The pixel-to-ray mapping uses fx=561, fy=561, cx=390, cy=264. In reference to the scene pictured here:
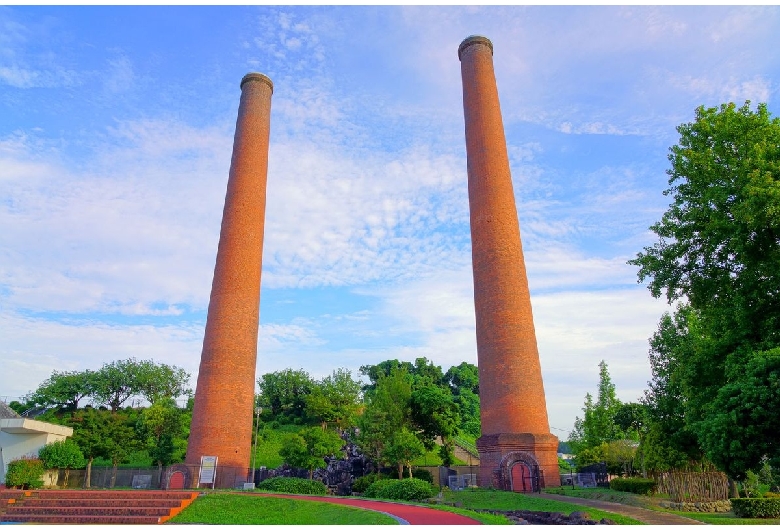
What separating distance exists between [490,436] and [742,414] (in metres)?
14.7

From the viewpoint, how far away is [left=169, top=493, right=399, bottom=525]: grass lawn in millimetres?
17203

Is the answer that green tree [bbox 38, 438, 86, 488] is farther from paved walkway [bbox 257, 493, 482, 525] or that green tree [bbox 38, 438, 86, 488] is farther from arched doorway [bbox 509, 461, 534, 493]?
arched doorway [bbox 509, 461, 534, 493]

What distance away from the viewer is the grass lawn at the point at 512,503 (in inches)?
659

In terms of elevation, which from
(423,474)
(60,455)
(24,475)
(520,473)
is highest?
(60,455)

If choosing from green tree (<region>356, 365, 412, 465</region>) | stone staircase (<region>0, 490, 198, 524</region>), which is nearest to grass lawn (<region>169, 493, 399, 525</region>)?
stone staircase (<region>0, 490, 198, 524</region>)

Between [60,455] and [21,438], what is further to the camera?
[21,438]

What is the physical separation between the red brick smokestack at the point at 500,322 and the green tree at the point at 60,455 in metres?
24.1

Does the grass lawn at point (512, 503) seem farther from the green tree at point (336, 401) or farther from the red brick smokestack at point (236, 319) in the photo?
the green tree at point (336, 401)

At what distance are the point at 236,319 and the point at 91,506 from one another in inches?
518

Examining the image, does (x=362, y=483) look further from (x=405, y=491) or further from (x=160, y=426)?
(x=160, y=426)

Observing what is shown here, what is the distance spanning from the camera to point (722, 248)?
20344 millimetres

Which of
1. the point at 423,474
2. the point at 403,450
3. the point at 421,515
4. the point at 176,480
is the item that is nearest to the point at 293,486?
the point at 403,450

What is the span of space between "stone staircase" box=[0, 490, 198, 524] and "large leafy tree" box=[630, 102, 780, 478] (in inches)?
695

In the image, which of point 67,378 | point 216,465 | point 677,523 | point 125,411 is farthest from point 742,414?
point 67,378
